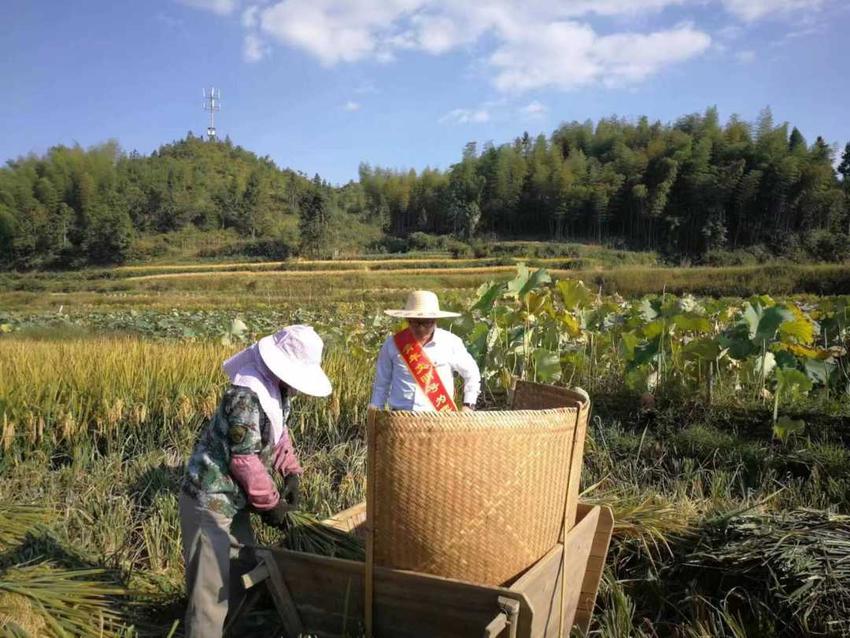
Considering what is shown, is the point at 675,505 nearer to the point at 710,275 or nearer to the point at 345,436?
the point at 345,436

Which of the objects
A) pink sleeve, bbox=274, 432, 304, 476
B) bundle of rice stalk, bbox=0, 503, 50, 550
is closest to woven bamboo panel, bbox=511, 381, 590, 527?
pink sleeve, bbox=274, 432, 304, 476

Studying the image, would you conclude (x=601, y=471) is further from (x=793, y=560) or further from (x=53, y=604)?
(x=53, y=604)

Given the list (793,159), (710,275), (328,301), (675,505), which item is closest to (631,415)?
(675,505)

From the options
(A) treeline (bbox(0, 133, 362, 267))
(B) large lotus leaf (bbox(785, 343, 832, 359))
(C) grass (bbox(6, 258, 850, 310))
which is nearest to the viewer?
(B) large lotus leaf (bbox(785, 343, 832, 359))

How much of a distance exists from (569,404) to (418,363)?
4.70ft

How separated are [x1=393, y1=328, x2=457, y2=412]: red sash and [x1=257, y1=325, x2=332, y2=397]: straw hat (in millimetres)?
1259

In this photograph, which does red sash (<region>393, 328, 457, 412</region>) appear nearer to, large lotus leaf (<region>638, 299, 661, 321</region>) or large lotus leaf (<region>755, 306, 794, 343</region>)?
large lotus leaf (<region>755, 306, 794, 343</region>)

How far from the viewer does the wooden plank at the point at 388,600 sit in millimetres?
2236

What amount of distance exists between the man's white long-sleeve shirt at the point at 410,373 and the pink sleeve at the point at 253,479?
1.46 metres

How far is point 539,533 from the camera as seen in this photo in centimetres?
242

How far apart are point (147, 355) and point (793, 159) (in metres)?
66.4

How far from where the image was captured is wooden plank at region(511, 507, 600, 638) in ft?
7.28

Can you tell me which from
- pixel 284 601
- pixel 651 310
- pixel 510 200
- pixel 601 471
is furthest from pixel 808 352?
pixel 510 200

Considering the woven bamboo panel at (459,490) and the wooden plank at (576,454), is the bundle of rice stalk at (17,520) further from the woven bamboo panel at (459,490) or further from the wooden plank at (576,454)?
the wooden plank at (576,454)
